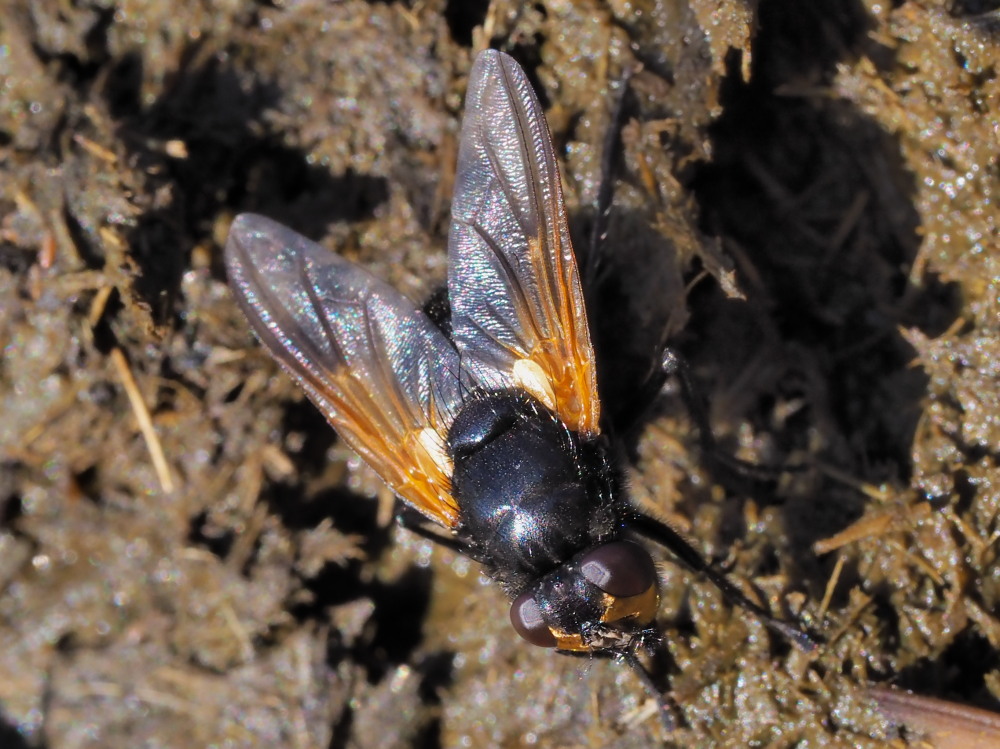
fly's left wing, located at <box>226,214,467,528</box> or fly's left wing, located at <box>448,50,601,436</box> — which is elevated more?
fly's left wing, located at <box>448,50,601,436</box>

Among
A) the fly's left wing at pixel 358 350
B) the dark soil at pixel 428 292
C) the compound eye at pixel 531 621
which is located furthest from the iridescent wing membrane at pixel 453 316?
the dark soil at pixel 428 292

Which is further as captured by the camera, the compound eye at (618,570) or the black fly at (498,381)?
the black fly at (498,381)

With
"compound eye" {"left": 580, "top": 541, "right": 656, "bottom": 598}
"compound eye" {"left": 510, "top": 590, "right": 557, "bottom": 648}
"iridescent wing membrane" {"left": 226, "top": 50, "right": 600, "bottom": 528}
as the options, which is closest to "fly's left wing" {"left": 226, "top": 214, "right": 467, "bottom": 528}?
"iridescent wing membrane" {"left": 226, "top": 50, "right": 600, "bottom": 528}

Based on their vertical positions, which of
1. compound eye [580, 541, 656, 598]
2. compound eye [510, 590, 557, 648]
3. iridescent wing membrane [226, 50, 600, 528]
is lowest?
compound eye [510, 590, 557, 648]

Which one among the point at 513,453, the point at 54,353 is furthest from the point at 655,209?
the point at 54,353

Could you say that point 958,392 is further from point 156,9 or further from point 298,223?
point 156,9

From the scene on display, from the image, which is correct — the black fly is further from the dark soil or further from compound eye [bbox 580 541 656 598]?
the dark soil

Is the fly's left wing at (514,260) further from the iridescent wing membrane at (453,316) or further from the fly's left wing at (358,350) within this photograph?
the fly's left wing at (358,350)

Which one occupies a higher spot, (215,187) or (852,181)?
(852,181)
